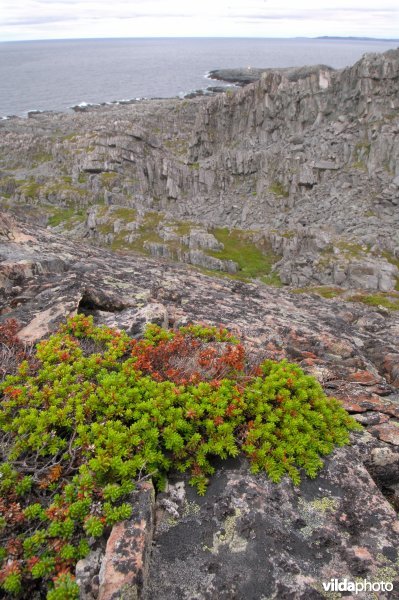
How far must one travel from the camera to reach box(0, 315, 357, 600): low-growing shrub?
6113mm

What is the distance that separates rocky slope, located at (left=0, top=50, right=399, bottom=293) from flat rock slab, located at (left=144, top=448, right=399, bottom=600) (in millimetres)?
59305

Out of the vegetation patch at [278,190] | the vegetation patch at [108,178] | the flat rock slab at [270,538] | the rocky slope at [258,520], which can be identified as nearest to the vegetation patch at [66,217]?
the vegetation patch at [108,178]

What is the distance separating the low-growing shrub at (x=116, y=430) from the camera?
6.11 meters

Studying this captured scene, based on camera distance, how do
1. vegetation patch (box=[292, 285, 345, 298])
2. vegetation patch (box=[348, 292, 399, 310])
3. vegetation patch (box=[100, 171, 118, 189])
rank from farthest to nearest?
vegetation patch (box=[100, 171, 118, 189]), vegetation patch (box=[292, 285, 345, 298]), vegetation patch (box=[348, 292, 399, 310])

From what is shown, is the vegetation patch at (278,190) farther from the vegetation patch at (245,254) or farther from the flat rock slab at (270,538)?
the flat rock slab at (270,538)

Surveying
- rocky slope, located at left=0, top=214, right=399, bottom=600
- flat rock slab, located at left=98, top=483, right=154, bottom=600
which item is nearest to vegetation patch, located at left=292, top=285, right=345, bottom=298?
rocky slope, located at left=0, top=214, right=399, bottom=600

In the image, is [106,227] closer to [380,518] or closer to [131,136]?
[131,136]

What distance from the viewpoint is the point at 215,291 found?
19094 millimetres

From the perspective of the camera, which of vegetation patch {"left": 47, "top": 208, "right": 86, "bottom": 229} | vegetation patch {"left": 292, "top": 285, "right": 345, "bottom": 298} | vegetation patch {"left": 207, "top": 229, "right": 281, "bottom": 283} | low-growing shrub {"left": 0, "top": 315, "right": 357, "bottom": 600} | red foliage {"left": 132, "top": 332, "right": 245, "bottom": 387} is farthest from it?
vegetation patch {"left": 47, "top": 208, "right": 86, "bottom": 229}

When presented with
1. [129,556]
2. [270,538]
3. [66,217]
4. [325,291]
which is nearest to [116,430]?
[129,556]

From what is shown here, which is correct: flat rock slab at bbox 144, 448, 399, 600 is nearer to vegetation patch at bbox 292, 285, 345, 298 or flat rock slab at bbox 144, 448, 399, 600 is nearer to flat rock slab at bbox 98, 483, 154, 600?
flat rock slab at bbox 98, 483, 154, 600

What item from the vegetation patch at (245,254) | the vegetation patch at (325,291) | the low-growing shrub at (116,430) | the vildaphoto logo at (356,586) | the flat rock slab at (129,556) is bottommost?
the vegetation patch at (245,254)

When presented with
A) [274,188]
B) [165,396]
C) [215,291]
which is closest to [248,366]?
[165,396]

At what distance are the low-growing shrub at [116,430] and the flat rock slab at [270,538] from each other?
0.38 m
